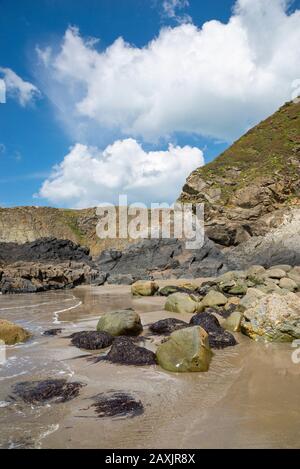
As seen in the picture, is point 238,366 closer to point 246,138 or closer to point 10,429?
point 10,429

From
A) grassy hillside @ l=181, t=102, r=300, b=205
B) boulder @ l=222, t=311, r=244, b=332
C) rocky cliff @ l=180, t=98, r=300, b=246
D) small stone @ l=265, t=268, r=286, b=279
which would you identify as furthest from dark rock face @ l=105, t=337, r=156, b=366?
grassy hillside @ l=181, t=102, r=300, b=205

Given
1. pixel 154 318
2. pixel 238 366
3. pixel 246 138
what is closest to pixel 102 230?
pixel 246 138

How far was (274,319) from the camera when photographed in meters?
9.88

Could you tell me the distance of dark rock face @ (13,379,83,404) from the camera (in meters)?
5.72

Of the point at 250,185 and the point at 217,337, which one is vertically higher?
the point at 250,185

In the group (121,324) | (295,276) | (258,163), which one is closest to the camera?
(121,324)

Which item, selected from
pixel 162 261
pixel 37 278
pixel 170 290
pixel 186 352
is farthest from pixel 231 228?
pixel 186 352

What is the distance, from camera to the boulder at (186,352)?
23.4 feet

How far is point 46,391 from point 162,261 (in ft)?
103

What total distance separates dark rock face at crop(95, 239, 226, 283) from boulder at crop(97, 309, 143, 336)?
20.3m

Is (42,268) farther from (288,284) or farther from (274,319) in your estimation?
(274,319)

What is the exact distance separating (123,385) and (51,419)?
66.4 inches

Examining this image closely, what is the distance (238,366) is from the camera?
298 inches

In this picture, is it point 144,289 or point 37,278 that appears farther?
point 37,278
